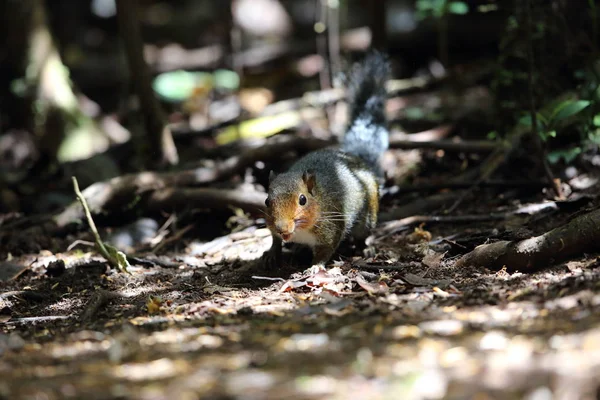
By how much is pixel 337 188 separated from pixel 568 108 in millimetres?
1851

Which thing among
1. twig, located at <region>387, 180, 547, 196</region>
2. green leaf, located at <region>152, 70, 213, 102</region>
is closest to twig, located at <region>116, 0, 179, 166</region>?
twig, located at <region>387, 180, 547, 196</region>

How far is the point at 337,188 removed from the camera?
546cm

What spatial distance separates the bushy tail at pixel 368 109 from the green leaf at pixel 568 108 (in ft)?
5.00

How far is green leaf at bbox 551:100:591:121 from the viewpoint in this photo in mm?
5250

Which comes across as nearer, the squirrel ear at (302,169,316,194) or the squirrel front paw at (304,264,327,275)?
the squirrel front paw at (304,264,327,275)

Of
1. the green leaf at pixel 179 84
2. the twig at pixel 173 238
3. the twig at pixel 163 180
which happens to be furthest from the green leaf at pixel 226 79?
the twig at pixel 173 238

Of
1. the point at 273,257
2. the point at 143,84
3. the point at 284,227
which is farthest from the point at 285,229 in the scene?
the point at 143,84

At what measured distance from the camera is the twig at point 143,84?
7582 millimetres

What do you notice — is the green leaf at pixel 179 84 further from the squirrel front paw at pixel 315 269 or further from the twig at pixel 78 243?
the squirrel front paw at pixel 315 269

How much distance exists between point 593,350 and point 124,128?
9.10m

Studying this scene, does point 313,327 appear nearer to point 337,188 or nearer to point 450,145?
point 337,188

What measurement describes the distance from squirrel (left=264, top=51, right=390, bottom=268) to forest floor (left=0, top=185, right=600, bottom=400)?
240mm

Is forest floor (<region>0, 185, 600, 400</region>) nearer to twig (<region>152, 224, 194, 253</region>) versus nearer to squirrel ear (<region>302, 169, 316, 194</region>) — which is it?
twig (<region>152, 224, 194, 253</region>)

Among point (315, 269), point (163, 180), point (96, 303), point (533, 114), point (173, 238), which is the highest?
point (533, 114)
